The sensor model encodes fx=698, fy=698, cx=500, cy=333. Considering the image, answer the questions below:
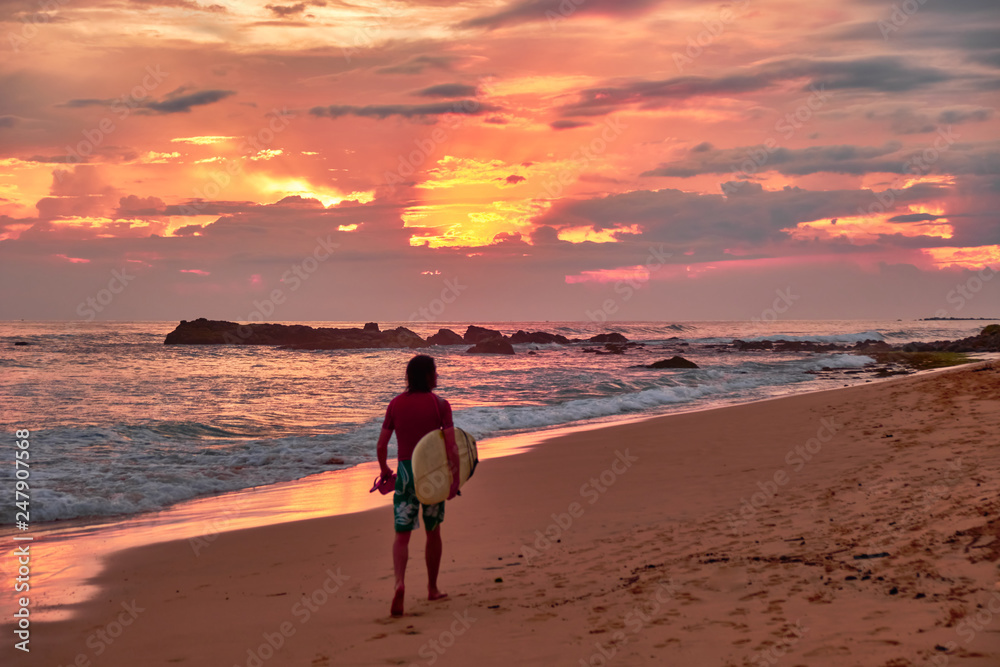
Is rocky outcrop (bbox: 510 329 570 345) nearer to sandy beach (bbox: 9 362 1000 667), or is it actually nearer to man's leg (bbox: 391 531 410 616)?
sandy beach (bbox: 9 362 1000 667)

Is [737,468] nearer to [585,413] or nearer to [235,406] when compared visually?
[585,413]

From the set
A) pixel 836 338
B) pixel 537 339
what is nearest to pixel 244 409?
pixel 537 339

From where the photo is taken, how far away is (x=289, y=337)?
7662 cm

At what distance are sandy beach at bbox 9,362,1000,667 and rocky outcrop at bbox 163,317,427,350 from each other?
60.8m

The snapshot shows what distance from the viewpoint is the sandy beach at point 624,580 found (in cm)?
429

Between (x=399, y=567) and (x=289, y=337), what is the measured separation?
74.4 meters

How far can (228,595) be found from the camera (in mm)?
6254

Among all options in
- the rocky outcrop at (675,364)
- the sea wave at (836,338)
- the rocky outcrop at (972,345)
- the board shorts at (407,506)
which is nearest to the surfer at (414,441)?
the board shorts at (407,506)

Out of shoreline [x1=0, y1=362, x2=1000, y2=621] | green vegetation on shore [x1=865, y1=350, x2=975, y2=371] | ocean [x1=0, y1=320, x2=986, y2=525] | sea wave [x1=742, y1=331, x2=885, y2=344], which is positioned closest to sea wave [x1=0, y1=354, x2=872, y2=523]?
ocean [x1=0, y1=320, x2=986, y2=525]

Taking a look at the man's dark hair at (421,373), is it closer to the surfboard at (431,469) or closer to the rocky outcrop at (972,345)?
the surfboard at (431,469)

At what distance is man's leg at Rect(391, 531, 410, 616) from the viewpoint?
5379 mm

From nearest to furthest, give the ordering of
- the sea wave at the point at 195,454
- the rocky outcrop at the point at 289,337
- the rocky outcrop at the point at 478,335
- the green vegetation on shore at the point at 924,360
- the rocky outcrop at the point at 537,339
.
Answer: the sea wave at the point at 195,454 < the green vegetation on shore at the point at 924,360 < the rocky outcrop at the point at 289,337 < the rocky outcrop at the point at 478,335 < the rocky outcrop at the point at 537,339

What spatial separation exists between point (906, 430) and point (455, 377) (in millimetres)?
25584

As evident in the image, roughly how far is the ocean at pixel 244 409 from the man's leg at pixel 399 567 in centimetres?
663
